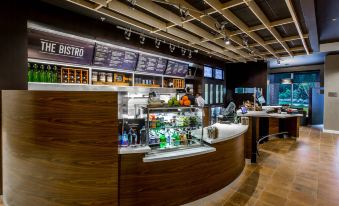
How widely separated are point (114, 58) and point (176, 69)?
2.42 m

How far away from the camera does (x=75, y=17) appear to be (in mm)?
3904

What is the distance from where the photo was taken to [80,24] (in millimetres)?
3990

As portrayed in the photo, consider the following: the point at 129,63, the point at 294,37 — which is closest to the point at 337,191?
the point at 294,37

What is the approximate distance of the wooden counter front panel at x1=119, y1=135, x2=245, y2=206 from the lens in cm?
245

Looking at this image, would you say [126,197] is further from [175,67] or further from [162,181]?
[175,67]

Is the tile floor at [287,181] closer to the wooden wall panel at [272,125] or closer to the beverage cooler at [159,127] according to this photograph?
the beverage cooler at [159,127]

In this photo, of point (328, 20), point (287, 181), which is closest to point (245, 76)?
point (328, 20)

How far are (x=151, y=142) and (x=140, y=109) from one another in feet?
1.66

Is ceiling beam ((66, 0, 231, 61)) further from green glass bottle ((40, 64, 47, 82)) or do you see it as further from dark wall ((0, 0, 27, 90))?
green glass bottle ((40, 64, 47, 82))

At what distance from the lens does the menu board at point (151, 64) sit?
543 cm

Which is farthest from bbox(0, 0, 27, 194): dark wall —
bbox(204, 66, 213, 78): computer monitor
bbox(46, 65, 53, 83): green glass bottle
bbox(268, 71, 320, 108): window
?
bbox(268, 71, 320, 108): window

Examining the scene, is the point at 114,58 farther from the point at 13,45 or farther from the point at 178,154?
the point at 178,154

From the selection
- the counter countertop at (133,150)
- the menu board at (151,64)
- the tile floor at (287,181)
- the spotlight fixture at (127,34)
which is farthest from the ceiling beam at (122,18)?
the tile floor at (287,181)

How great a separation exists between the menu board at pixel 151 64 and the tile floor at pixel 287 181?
359 cm
